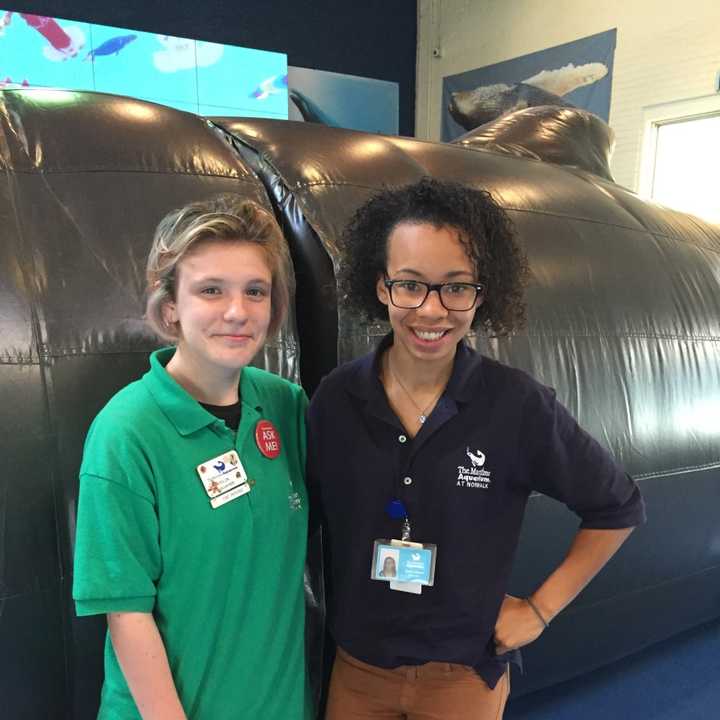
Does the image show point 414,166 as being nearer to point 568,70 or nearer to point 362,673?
point 362,673

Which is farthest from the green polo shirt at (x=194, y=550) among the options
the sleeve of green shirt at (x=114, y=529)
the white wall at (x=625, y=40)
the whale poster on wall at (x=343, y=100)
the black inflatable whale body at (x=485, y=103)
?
the whale poster on wall at (x=343, y=100)

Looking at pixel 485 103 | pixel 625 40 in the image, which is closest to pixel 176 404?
pixel 485 103

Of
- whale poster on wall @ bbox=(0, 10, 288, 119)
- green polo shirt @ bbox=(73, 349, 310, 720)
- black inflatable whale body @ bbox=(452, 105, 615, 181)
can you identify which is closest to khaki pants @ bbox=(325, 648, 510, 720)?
green polo shirt @ bbox=(73, 349, 310, 720)

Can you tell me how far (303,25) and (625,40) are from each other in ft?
11.0

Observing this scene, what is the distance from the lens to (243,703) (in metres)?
1.03

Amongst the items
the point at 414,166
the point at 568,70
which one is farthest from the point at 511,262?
the point at 568,70

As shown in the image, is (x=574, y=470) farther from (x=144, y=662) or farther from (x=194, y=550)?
(x=144, y=662)

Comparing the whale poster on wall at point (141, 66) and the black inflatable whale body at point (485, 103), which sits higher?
the whale poster on wall at point (141, 66)

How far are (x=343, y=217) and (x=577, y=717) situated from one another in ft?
5.25

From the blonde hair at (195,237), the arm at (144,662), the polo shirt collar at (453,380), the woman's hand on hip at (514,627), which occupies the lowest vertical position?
the woman's hand on hip at (514,627)

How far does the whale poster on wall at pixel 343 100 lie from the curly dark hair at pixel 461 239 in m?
5.84

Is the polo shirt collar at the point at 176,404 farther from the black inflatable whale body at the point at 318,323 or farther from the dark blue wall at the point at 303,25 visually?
the dark blue wall at the point at 303,25

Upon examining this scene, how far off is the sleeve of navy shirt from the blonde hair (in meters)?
0.50

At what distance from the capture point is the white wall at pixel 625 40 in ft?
16.7
